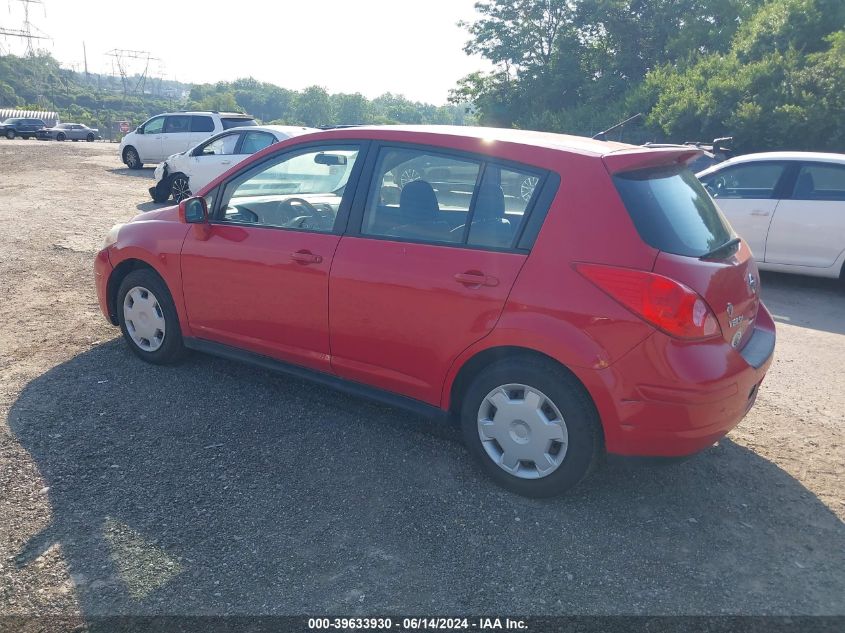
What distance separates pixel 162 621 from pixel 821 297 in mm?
7643

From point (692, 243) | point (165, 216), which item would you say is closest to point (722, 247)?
point (692, 243)

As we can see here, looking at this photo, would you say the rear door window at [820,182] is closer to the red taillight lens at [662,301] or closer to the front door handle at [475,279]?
the red taillight lens at [662,301]

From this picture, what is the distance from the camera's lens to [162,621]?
2559 millimetres

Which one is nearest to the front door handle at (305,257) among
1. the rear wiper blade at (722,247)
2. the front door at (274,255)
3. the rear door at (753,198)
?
the front door at (274,255)

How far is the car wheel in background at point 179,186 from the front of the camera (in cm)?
1321

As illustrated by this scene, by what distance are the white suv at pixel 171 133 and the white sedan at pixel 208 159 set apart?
584 cm

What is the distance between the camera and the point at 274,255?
412 centimetres

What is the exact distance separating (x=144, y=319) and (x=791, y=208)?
22.4 feet

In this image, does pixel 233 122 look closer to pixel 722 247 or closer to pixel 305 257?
pixel 305 257

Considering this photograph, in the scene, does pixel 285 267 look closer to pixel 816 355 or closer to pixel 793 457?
pixel 793 457

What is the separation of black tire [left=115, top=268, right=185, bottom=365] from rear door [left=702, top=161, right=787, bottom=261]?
621 cm

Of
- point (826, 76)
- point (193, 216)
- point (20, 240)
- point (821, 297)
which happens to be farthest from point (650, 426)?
point (826, 76)

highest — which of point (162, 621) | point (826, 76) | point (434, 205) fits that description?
point (826, 76)

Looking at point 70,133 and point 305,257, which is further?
point 70,133
